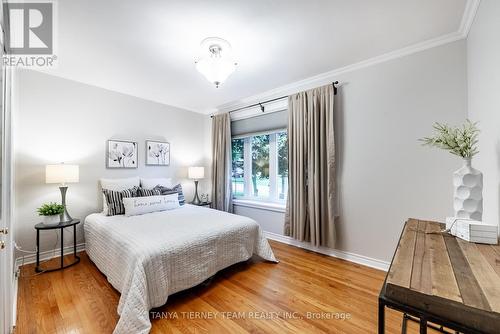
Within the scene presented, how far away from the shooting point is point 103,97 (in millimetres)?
3162

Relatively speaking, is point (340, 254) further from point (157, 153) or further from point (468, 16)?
point (157, 153)

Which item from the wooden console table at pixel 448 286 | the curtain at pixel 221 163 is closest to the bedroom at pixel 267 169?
the wooden console table at pixel 448 286

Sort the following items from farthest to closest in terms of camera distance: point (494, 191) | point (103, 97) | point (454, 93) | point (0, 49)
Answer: point (103, 97), point (454, 93), point (494, 191), point (0, 49)

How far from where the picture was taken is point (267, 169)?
3643mm

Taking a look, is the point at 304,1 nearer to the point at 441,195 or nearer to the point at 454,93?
the point at 454,93

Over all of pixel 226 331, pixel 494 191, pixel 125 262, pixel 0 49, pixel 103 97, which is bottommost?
pixel 226 331

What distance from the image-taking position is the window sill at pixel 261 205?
3.36 metres

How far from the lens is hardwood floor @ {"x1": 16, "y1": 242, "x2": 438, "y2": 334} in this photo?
5.20ft

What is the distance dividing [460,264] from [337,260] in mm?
2021

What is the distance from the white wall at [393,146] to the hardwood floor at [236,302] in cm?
56

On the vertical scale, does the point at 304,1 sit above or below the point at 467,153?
above

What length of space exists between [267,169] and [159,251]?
2272 millimetres

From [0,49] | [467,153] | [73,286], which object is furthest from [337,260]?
[0,49]

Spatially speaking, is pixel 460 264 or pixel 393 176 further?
pixel 393 176
